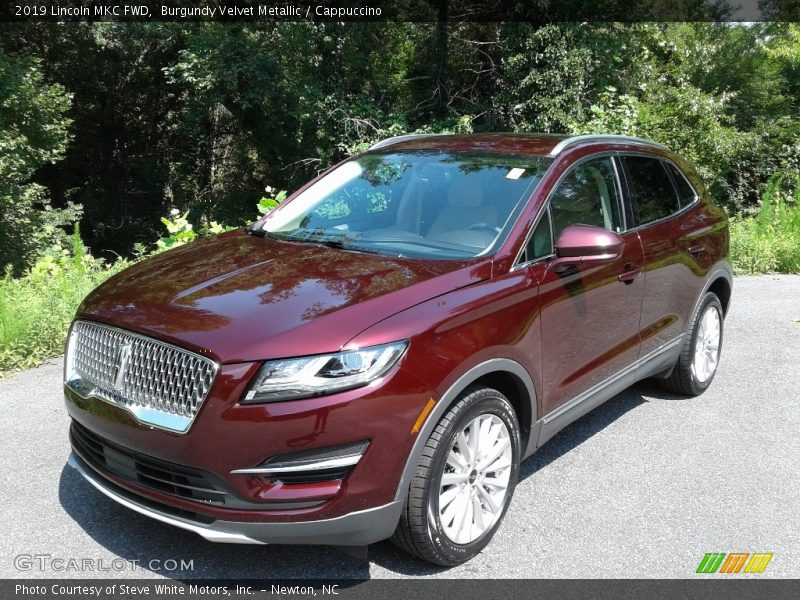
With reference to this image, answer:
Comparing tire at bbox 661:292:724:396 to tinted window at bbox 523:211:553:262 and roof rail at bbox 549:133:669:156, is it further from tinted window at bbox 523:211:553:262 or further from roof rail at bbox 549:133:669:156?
tinted window at bbox 523:211:553:262

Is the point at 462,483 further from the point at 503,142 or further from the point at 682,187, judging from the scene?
the point at 682,187

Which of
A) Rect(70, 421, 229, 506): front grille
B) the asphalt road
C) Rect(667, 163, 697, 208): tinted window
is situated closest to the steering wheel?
the asphalt road

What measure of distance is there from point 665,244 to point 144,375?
3247 millimetres

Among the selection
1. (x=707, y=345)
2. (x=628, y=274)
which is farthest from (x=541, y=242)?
(x=707, y=345)

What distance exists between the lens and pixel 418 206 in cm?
402

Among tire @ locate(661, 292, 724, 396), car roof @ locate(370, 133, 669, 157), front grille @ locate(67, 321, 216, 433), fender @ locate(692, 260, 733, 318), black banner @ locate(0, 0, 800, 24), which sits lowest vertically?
tire @ locate(661, 292, 724, 396)

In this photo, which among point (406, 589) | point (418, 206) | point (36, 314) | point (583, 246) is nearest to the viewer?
point (406, 589)

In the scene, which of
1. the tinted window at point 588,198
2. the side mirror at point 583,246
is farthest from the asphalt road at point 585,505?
the tinted window at point 588,198

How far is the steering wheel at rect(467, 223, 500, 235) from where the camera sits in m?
3.65

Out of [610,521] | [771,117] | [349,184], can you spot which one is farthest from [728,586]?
[771,117]

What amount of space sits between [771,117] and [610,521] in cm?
2644

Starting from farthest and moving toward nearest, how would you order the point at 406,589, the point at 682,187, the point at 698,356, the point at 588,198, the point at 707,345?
1. the point at 707,345
2. the point at 698,356
3. the point at 682,187
4. the point at 588,198
5. the point at 406,589

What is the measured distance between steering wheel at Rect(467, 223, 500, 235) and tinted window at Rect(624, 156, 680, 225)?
130 cm

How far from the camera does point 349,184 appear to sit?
4445 millimetres
